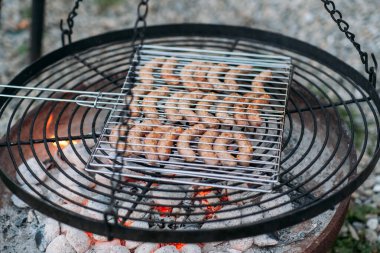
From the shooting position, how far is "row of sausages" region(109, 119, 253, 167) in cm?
218

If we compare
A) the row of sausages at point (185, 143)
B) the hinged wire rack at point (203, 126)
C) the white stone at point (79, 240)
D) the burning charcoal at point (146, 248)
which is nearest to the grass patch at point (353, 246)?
the hinged wire rack at point (203, 126)

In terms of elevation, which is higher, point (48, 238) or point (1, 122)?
Answer: point (1, 122)

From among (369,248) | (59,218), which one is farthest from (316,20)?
(59,218)

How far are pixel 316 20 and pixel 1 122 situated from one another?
2758 millimetres

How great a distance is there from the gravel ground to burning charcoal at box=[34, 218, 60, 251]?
2.24 meters

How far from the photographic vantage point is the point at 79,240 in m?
2.28

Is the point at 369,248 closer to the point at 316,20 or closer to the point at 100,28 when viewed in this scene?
the point at 316,20

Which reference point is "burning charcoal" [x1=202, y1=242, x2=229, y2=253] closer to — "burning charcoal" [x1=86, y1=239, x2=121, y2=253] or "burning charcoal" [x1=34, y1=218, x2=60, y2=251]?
"burning charcoal" [x1=86, y1=239, x2=121, y2=253]

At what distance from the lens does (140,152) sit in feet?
7.06

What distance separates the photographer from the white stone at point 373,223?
Result: 125 inches

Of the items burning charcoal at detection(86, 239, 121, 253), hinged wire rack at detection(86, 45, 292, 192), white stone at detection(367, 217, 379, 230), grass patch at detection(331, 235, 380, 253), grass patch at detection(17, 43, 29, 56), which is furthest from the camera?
grass patch at detection(17, 43, 29, 56)

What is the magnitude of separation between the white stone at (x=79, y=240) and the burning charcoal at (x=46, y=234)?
79 mm

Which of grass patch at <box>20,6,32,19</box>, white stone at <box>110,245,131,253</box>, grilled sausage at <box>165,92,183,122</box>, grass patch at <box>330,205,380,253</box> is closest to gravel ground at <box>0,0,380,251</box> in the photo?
grass patch at <box>20,6,32,19</box>

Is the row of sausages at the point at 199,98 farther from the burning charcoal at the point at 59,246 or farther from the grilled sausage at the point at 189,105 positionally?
the burning charcoal at the point at 59,246
